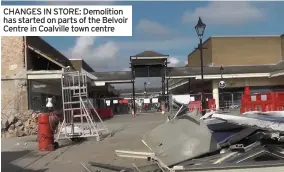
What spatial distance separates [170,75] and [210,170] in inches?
1619

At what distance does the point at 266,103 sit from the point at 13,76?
1704 cm

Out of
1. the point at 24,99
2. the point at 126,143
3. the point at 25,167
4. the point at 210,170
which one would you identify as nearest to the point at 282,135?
the point at 210,170

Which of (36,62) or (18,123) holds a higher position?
(36,62)

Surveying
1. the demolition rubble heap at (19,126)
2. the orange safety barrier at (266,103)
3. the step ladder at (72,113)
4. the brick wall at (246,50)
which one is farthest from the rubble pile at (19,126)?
the brick wall at (246,50)

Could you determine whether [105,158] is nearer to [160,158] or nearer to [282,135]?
[160,158]

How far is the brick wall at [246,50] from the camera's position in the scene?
6284 centimetres

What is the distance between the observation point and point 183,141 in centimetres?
680

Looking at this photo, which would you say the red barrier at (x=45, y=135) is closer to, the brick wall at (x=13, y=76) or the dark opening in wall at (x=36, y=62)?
the brick wall at (x=13, y=76)

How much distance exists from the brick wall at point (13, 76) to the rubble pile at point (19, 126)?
6.77 m

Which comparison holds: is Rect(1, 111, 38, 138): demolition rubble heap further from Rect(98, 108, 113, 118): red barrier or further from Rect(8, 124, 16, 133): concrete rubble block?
Rect(98, 108, 113, 118): red barrier

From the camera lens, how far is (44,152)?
12.7 metres

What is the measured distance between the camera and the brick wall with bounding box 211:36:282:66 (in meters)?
62.8

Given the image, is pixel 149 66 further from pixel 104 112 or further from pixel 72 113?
pixel 72 113

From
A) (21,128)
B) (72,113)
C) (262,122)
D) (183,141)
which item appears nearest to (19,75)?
(21,128)
